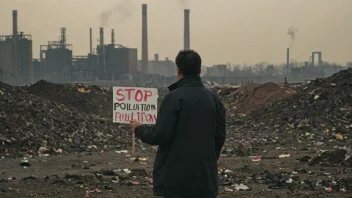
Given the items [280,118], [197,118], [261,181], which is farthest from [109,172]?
[280,118]

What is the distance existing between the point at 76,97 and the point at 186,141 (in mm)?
29447

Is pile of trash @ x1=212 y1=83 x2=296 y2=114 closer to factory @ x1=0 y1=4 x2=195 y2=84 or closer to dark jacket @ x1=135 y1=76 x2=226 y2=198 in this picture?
dark jacket @ x1=135 y1=76 x2=226 y2=198

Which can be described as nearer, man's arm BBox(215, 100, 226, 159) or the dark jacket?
the dark jacket

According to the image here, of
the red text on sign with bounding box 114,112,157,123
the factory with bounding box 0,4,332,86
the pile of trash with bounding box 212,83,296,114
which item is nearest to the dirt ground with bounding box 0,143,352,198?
the red text on sign with bounding box 114,112,157,123

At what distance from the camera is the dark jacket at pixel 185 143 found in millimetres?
3883

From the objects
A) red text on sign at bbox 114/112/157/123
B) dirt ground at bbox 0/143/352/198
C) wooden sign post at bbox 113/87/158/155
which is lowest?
dirt ground at bbox 0/143/352/198

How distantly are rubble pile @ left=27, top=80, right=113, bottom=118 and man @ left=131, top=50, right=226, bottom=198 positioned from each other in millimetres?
27168

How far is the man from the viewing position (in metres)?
Answer: 3.88

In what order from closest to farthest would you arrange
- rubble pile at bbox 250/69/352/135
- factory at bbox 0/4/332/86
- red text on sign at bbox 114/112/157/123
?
red text on sign at bbox 114/112/157/123 → rubble pile at bbox 250/69/352/135 → factory at bbox 0/4/332/86

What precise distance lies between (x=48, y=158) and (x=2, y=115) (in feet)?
11.9

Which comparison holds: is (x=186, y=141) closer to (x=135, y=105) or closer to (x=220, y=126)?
(x=220, y=126)

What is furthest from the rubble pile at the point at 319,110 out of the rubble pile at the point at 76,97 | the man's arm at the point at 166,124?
the man's arm at the point at 166,124

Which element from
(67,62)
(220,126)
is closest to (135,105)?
(220,126)

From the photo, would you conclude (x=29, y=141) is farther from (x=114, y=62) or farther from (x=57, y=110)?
(x=114, y=62)
